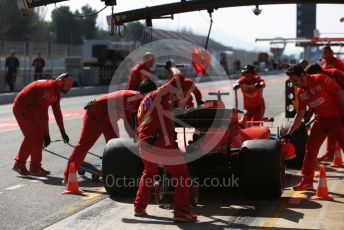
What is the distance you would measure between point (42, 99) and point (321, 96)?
4.36 m

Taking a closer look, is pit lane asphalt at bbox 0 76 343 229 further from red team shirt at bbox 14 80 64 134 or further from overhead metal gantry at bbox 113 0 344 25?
overhead metal gantry at bbox 113 0 344 25

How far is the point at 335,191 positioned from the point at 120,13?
14.1ft

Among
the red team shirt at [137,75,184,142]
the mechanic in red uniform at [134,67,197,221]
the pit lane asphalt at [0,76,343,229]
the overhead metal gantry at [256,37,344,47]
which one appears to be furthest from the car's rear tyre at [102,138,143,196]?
the overhead metal gantry at [256,37,344,47]

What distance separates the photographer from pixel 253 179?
836cm

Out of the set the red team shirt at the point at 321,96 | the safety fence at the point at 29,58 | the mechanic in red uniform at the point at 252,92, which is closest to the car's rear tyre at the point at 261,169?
the red team shirt at the point at 321,96

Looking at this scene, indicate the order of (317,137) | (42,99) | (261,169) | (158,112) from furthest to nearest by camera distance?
(42,99) → (317,137) → (261,169) → (158,112)

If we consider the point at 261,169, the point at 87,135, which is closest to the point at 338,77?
the point at 261,169

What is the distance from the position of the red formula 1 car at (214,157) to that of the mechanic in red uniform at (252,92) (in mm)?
4671

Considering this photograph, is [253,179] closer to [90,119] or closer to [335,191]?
[335,191]

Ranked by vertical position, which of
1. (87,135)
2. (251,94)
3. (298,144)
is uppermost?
(251,94)

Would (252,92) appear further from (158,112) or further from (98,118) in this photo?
(158,112)

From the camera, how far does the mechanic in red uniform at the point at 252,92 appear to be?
44.6 feet

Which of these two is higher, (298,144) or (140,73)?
(140,73)

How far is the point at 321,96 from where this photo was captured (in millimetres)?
9117
